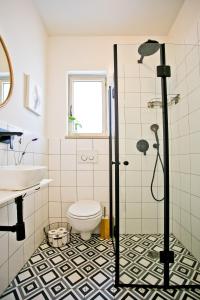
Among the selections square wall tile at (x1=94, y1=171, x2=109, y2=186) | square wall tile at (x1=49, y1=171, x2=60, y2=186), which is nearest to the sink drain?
square wall tile at (x1=94, y1=171, x2=109, y2=186)

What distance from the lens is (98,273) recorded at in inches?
60.7

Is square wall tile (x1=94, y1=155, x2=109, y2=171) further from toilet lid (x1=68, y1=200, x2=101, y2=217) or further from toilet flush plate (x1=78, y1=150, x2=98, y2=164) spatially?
toilet lid (x1=68, y1=200, x2=101, y2=217)

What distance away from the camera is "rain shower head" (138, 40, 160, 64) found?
1570 mm

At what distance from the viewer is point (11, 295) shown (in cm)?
131

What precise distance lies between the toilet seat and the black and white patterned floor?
0.35m

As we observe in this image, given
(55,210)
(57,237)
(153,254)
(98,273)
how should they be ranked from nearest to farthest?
Answer: 1. (98,273)
2. (153,254)
3. (57,237)
4. (55,210)

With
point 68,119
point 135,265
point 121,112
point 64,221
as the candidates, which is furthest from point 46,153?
point 135,265

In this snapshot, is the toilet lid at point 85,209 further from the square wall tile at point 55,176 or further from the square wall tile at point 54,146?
the square wall tile at point 54,146

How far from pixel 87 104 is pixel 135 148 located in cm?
117

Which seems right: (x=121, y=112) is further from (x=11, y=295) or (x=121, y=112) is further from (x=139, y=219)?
(x=11, y=295)

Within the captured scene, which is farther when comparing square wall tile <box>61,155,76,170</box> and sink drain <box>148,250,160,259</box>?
square wall tile <box>61,155,76,170</box>

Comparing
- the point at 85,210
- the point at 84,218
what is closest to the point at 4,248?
the point at 84,218

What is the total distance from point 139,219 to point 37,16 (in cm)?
250

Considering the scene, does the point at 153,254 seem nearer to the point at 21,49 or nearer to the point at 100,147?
the point at 100,147
